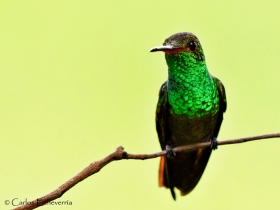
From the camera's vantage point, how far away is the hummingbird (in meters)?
2.20

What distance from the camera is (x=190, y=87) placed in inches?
92.8

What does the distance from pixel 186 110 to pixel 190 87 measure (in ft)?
0.50

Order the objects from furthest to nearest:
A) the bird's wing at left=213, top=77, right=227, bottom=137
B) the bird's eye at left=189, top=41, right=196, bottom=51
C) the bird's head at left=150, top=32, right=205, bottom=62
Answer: the bird's wing at left=213, top=77, right=227, bottom=137, the bird's eye at left=189, top=41, right=196, bottom=51, the bird's head at left=150, top=32, right=205, bottom=62

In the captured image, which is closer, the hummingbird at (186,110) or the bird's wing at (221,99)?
the hummingbird at (186,110)

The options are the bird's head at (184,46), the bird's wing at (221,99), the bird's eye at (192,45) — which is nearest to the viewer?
the bird's head at (184,46)

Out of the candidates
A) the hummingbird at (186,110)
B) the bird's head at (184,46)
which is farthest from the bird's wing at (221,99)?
the bird's head at (184,46)

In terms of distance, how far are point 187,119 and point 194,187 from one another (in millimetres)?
420

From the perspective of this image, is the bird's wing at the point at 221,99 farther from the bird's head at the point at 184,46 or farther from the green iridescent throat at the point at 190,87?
the bird's head at the point at 184,46

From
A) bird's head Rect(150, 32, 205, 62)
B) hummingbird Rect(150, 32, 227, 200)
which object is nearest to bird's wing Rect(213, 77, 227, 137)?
hummingbird Rect(150, 32, 227, 200)

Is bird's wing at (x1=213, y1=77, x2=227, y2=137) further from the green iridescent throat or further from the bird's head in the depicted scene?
the bird's head

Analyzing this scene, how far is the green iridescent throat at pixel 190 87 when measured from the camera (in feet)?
Answer: 7.27

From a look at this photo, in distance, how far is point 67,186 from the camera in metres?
0.76

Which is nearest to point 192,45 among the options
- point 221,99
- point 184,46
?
point 184,46

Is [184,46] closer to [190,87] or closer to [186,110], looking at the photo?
[190,87]
